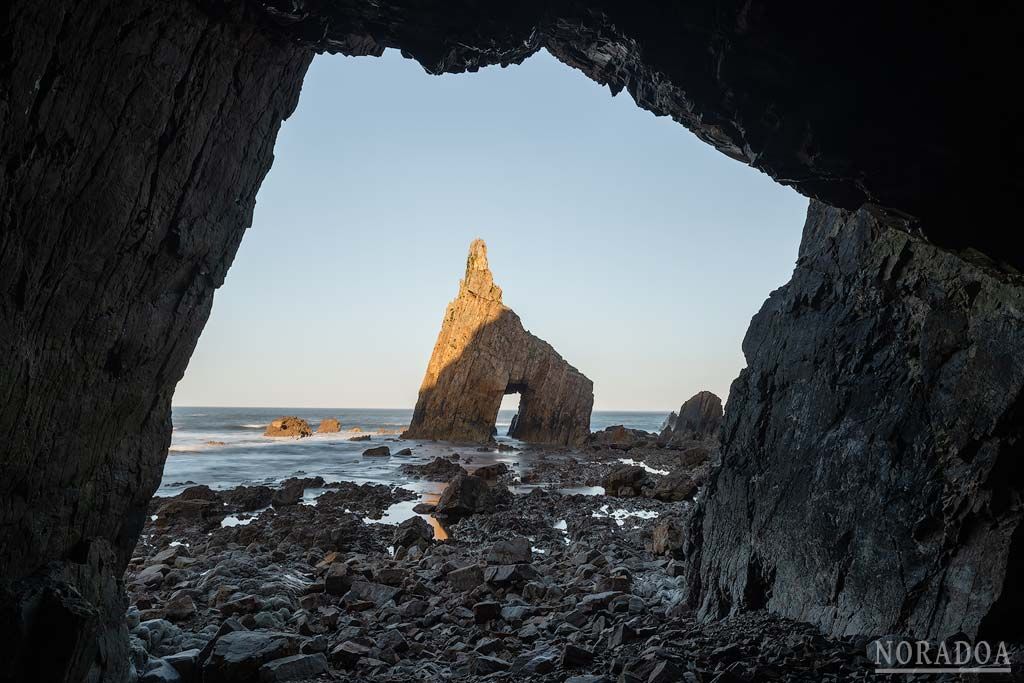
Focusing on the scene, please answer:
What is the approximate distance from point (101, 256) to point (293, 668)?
12.8 feet

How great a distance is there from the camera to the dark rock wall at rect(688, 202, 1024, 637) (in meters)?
4.38

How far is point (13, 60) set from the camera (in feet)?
9.82

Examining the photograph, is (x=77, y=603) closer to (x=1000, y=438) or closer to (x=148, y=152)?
(x=148, y=152)

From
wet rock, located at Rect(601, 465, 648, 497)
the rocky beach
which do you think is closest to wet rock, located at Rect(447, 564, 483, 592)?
the rocky beach

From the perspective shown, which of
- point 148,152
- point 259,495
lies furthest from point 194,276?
point 259,495

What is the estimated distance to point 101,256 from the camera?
13.1 feet

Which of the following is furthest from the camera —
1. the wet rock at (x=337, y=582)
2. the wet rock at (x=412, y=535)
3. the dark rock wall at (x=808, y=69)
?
the wet rock at (x=412, y=535)

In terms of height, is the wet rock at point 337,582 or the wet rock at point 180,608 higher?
the wet rock at point 337,582

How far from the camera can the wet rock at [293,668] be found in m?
4.79

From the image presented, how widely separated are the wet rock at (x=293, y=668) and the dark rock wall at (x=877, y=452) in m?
4.32

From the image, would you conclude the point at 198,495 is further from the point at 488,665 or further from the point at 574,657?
the point at 574,657

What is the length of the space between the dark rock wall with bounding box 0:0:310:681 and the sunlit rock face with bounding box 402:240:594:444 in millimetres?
37479

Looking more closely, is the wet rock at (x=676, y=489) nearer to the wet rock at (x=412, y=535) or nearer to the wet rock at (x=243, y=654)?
the wet rock at (x=412, y=535)

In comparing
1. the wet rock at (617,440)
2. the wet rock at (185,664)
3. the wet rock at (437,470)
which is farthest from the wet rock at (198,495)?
the wet rock at (617,440)
